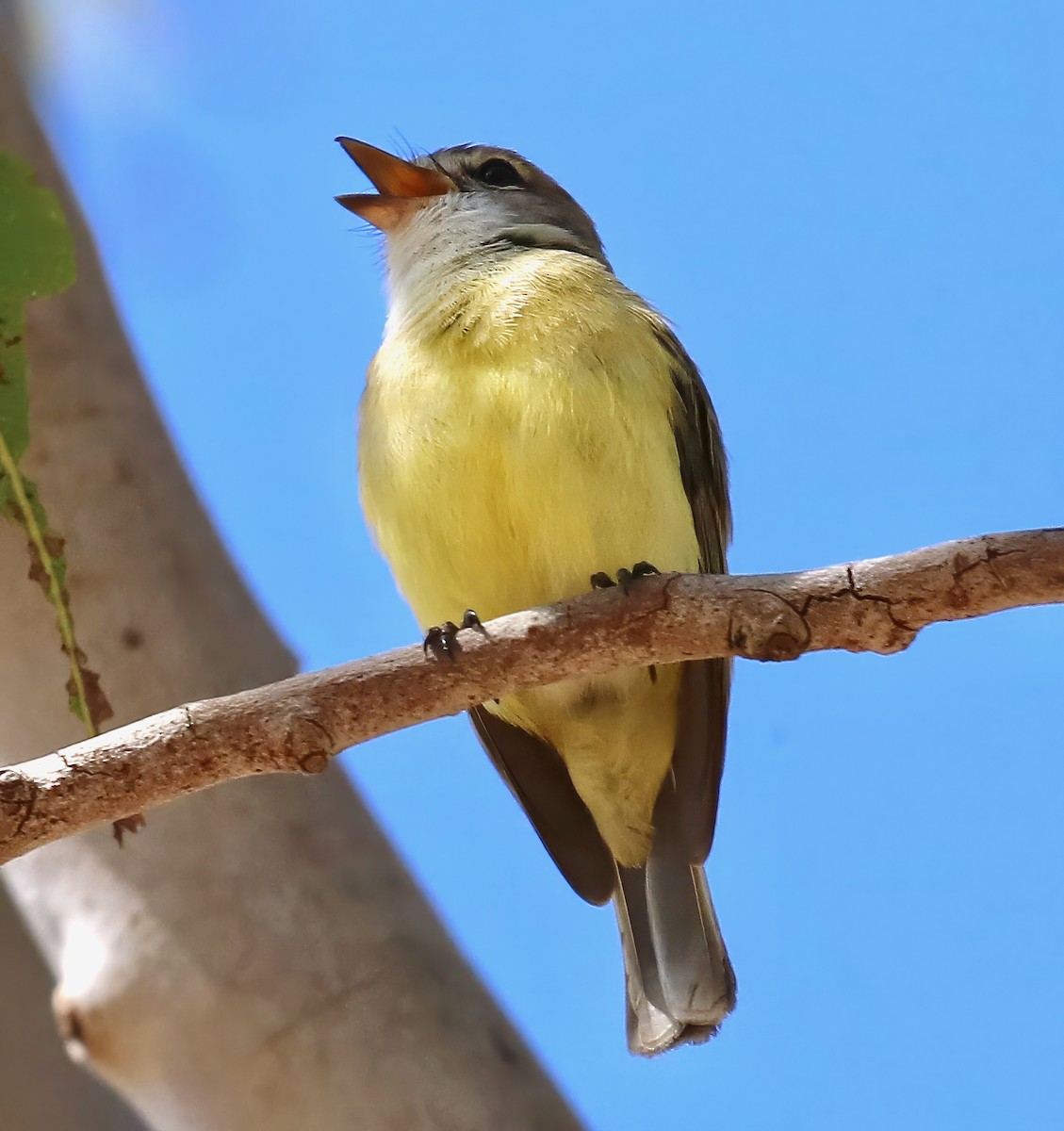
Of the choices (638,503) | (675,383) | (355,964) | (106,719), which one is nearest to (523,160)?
(675,383)

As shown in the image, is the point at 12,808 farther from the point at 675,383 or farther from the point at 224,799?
the point at 675,383

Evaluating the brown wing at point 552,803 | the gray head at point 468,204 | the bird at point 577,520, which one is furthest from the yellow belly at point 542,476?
the gray head at point 468,204

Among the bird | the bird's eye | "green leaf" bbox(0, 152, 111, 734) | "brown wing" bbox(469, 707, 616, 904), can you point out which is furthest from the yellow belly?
the bird's eye

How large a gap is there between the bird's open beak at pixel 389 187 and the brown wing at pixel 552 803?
138 cm

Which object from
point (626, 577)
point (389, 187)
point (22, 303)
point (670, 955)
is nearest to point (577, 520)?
point (626, 577)

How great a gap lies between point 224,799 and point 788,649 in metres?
1.35

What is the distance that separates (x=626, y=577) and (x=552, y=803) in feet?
3.57

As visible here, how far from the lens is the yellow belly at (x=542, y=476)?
2797 mm

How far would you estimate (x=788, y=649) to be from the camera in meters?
2.01

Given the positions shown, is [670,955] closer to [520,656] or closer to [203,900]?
[203,900]

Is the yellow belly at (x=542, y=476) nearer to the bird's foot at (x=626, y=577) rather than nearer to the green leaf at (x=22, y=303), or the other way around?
the bird's foot at (x=626, y=577)

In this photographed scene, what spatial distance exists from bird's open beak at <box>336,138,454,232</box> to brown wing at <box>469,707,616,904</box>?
4.54ft

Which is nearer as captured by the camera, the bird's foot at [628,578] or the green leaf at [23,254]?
the bird's foot at [628,578]

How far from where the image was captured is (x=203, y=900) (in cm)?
275
